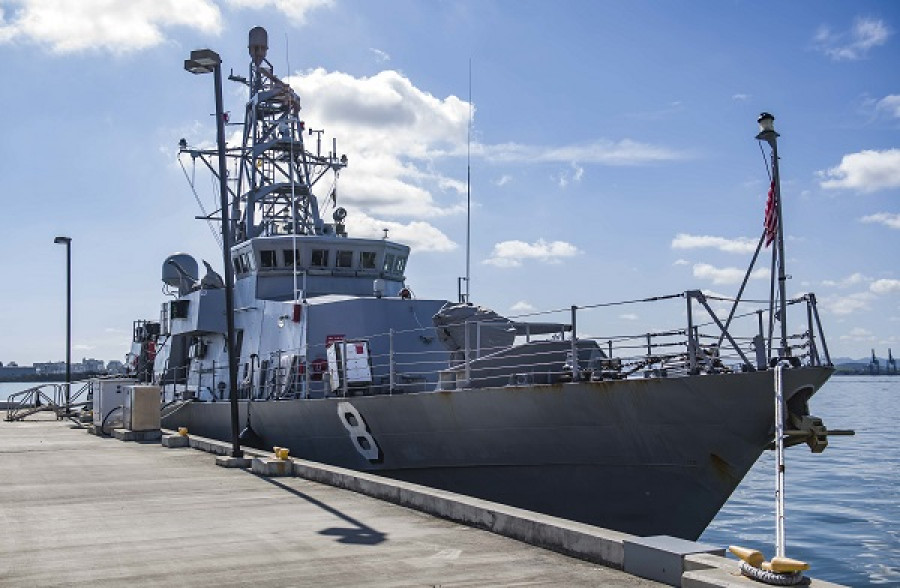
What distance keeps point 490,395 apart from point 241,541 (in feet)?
13.5

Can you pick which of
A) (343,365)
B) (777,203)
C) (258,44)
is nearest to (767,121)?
(777,203)

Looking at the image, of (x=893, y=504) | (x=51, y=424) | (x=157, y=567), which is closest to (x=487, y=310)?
(x=157, y=567)

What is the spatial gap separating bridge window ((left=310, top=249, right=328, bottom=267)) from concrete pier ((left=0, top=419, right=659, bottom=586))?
7.32 meters

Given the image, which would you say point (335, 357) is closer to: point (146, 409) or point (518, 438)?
point (518, 438)

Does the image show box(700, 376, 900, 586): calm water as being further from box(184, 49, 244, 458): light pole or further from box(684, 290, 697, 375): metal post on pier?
box(184, 49, 244, 458): light pole

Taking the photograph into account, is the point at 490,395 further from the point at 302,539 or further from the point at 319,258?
the point at 319,258

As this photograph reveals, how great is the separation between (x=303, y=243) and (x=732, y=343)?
11.0 metres

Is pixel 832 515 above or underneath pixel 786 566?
underneath

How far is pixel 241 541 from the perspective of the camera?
23.3ft

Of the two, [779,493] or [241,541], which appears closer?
[779,493]

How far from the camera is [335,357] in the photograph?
533 inches

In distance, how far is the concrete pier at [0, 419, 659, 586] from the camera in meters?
5.82

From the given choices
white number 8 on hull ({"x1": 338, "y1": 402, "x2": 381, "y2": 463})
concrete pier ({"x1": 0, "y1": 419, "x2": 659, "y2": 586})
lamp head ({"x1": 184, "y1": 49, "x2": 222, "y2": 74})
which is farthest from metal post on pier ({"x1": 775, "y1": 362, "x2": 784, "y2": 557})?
lamp head ({"x1": 184, "y1": 49, "x2": 222, "y2": 74})

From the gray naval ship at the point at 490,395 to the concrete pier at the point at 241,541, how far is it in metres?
1.94
